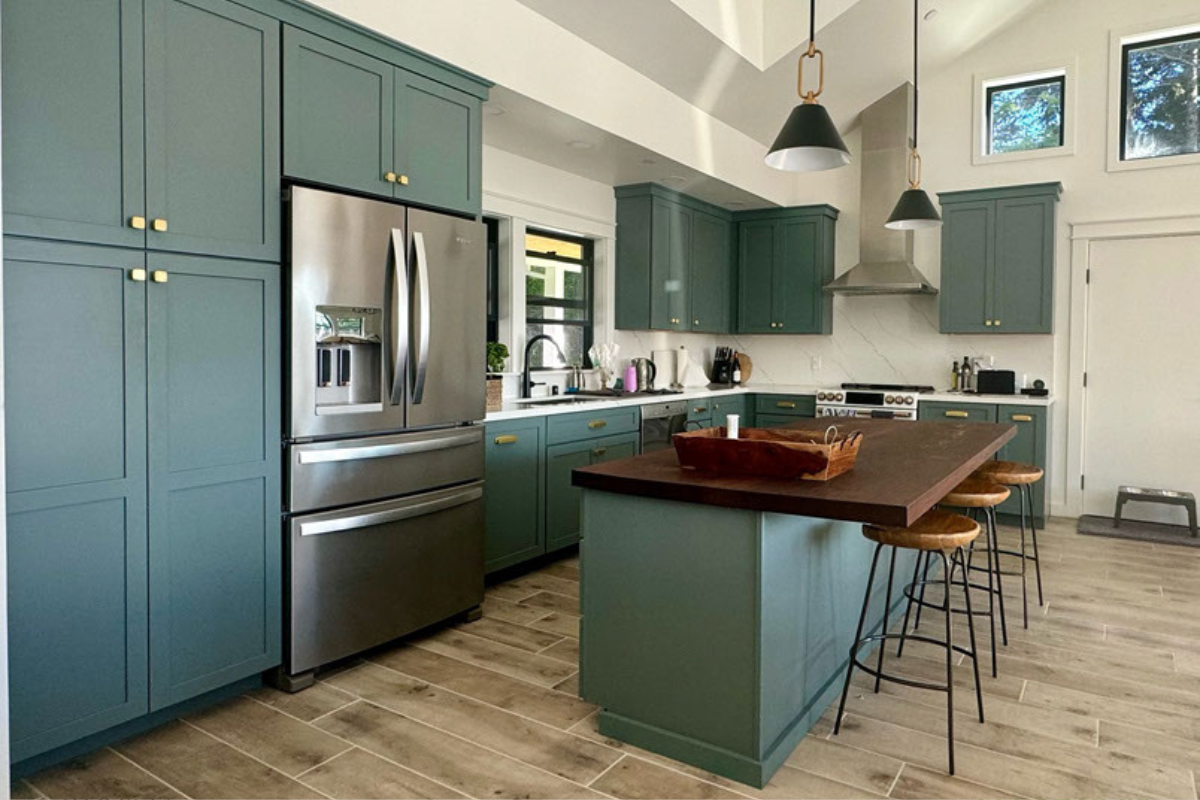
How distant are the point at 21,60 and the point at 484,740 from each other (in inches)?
89.9

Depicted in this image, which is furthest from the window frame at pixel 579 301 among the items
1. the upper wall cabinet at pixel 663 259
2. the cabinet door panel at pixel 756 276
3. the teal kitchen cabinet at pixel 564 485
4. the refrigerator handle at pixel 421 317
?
the refrigerator handle at pixel 421 317

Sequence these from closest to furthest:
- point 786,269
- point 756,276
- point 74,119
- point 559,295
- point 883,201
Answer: point 74,119 < point 559,295 < point 883,201 < point 786,269 < point 756,276

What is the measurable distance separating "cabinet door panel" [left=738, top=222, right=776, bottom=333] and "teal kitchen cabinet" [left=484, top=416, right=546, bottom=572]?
3.16 metres

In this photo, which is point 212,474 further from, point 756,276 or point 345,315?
point 756,276

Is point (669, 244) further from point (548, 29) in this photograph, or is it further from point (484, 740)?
point (484, 740)

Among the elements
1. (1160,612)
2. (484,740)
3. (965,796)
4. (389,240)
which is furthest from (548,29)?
(1160,612)

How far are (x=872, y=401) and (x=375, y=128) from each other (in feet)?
13.6

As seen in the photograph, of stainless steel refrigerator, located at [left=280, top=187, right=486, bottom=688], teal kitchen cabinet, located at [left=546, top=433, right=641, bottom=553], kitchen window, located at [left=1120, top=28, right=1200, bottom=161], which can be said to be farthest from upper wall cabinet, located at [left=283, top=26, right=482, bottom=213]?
kitchen window, located at [left=1120, top=28, right=1200, bottom=161]

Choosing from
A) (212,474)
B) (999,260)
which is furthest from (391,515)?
(999,260)

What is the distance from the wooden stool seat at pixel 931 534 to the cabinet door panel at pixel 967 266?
366cm

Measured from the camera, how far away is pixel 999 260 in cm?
571

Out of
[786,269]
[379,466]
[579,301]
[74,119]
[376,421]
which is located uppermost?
[786,269]

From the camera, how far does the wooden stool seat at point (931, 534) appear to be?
2.40 metres

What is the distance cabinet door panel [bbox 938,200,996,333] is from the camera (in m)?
5.75
